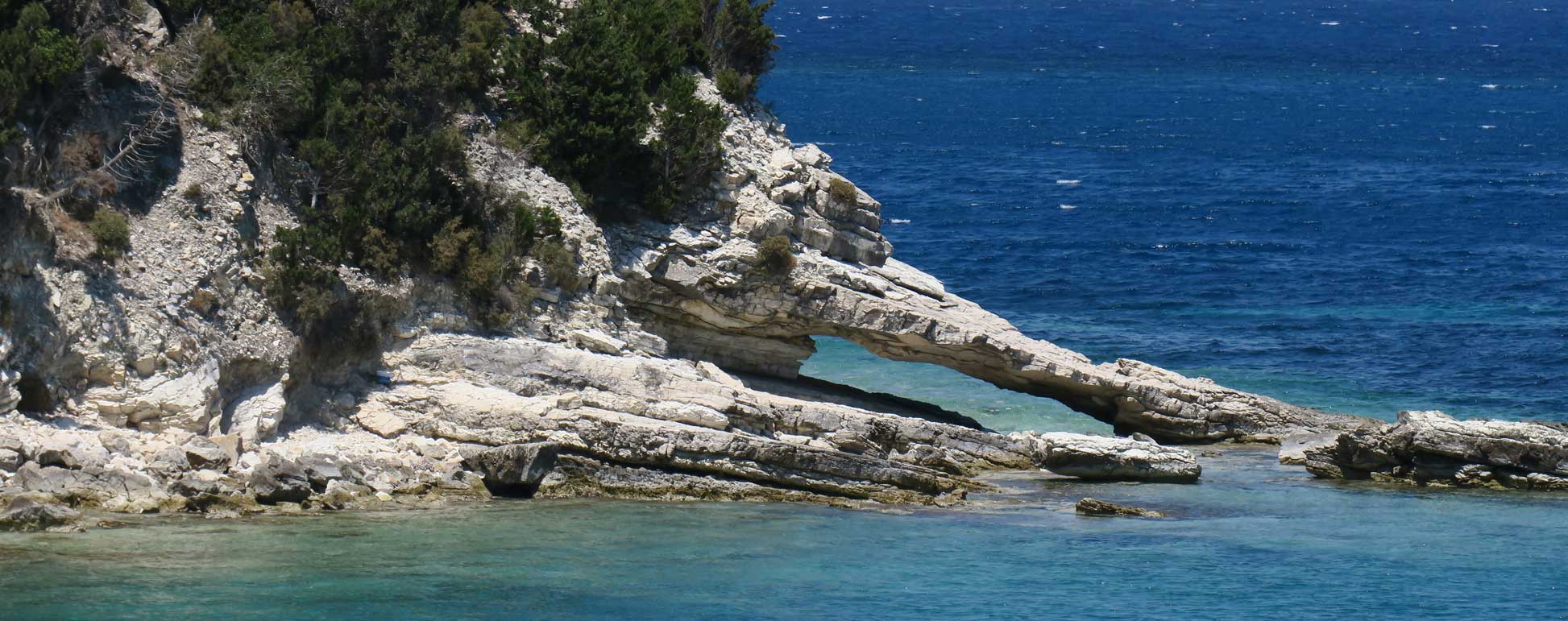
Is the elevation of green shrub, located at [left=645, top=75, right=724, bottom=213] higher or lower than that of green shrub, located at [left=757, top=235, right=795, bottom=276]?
higher

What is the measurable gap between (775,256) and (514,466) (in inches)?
431

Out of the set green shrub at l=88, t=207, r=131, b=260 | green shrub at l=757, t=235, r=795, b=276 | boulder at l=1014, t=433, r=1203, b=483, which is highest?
green shrub at l=757, t=235, r=795, b=276

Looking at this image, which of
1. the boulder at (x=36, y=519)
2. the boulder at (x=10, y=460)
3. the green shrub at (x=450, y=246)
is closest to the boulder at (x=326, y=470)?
the boulder at (x=36, y=519)

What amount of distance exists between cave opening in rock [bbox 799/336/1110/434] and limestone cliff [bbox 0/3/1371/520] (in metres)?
2.97

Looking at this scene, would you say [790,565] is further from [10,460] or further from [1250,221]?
[1250,221]

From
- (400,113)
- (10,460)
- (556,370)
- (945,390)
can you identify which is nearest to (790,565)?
(556,370)

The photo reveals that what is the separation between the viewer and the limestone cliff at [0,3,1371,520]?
36562mm

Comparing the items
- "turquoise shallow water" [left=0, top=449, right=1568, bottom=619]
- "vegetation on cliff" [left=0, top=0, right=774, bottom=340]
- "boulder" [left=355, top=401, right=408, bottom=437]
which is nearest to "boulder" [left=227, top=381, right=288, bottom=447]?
"boulder" [left=355, top=401, right=408, bottom=437]

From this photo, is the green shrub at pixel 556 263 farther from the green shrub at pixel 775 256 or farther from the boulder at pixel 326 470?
the boulder at pixel 326 470

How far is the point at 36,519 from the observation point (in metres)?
33.1

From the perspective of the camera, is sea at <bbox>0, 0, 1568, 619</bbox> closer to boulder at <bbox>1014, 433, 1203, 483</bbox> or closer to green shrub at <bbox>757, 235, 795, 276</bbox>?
boulder at <bbox>1014, 433, 1203, 483</bbox>

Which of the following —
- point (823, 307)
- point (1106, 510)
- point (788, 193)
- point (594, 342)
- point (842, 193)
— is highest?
point (842, 193)

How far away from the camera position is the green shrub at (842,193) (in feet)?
162

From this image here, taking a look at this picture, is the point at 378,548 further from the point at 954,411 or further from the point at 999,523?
the point at 954,411
